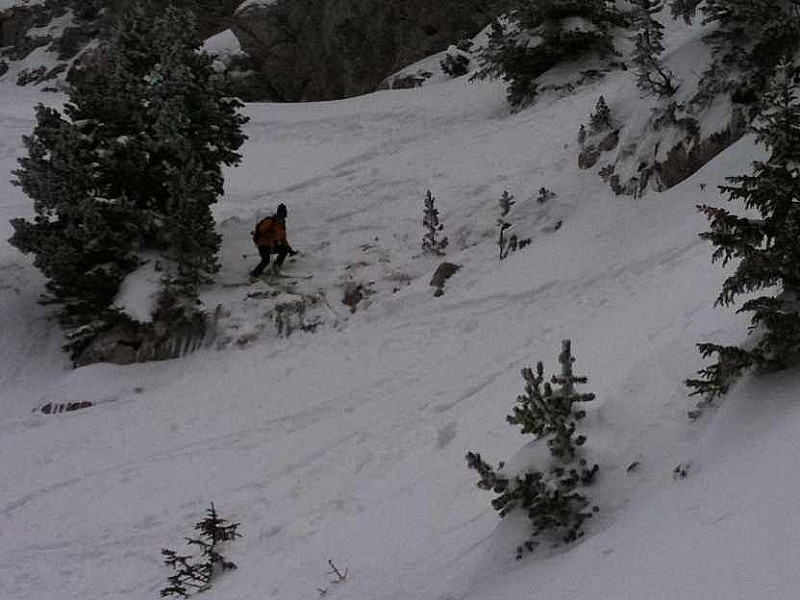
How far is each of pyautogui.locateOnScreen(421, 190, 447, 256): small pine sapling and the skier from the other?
8.80 feet

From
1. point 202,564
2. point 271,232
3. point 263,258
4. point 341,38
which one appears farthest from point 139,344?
point 341,38

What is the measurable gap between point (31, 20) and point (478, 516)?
4210cm

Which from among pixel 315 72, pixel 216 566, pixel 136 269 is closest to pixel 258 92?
pixel 315 72

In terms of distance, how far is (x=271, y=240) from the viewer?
14.1m

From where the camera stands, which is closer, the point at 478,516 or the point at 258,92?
the point at 478,516

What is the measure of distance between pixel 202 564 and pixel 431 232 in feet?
25.8

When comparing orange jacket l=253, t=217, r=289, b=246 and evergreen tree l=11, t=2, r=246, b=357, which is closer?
evergreen tree l=11, t=2, r=246, b=357

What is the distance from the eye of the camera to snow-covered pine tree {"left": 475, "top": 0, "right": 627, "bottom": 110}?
18188mm

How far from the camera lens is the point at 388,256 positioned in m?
14.4

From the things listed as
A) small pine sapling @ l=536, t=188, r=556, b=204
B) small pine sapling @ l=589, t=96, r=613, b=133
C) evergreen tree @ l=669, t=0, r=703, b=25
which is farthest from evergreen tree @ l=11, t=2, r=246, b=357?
evergreen tree @ l=669, t=0, r=703, b=25

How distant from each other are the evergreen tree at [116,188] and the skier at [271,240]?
82 centimetres

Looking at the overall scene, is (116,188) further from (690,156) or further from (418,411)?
(690,156)

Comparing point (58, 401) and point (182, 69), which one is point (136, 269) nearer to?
point (58, 401)

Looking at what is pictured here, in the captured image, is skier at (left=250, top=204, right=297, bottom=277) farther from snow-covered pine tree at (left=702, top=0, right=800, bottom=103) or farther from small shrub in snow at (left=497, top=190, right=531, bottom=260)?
snow-covered pine tree at (left=702, top=0, right=800, bottom=103)
